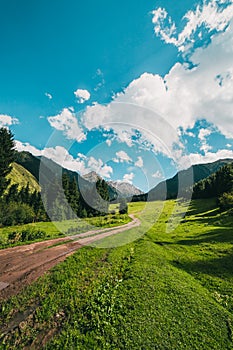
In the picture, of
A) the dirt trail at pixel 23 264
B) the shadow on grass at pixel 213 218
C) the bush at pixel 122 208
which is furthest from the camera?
the bush at pixel 122 208

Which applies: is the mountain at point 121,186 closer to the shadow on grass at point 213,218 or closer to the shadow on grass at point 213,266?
the shadow on grass at point 213,266

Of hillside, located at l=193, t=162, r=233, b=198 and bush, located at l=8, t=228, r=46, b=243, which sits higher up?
hillside, located at l=193, t=162, r=233, b=198

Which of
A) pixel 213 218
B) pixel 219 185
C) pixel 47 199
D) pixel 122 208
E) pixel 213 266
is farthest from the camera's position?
pixel 219 185

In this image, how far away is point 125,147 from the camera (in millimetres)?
22766

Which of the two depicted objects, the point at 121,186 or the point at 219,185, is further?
the point at 219,185

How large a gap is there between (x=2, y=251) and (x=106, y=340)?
16917 millimetres

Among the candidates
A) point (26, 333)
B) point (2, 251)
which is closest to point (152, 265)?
point (26, 333)

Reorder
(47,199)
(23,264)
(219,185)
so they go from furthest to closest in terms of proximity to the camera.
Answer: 1. (219,185)
2. (47,199)
3. (23,264)

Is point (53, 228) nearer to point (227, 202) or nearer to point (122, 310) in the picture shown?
point (122, 310)

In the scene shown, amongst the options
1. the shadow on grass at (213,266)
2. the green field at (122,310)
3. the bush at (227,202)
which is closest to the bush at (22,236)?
the green field at (122,310)

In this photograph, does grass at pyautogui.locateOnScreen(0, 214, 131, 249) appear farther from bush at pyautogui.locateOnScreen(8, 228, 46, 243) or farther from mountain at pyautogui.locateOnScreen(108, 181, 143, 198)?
mountain at pyautogui.locateOnScreen(108, 181, 143, 198)

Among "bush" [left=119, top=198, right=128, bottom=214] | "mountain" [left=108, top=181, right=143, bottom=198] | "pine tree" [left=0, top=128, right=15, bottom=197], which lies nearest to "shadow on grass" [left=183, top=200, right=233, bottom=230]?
"mountain" [left=108, top=181, right=143, bottom=198]

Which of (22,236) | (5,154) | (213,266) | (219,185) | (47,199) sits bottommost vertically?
(213,266)

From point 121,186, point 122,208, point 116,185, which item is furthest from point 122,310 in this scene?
point 122,208
